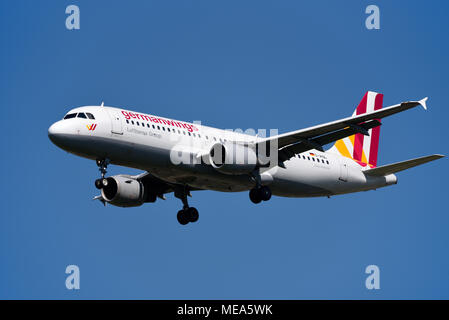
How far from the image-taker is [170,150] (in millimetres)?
39969

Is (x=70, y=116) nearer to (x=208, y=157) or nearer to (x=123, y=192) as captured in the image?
(x=123, y=192)

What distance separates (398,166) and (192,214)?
12328 millimetres

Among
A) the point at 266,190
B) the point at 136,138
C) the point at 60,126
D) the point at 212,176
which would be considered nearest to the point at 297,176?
the point at 266,190

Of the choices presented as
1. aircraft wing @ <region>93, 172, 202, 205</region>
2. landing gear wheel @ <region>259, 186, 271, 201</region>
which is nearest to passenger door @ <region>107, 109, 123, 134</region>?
aircraft wing @ <region>93, 172, 202, 205</region>

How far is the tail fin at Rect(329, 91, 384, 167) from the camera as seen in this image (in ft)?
166

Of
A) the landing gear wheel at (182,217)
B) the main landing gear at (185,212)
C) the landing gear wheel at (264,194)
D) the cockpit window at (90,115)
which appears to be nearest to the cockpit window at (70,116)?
the cockpit window at (90,115)

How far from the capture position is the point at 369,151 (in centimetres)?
5184

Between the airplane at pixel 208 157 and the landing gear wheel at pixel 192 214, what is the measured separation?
0.19ft

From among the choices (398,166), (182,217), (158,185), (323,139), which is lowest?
(182,217)

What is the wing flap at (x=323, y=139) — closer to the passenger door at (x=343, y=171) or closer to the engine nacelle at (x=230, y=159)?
the engine nacelle at (x=230, y=159)

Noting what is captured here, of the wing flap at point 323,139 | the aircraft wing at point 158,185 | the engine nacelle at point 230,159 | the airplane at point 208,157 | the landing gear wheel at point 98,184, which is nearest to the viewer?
the airplane at point 208,157

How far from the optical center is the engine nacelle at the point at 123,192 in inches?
1729

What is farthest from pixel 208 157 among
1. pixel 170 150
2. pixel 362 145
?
pixel 362 145

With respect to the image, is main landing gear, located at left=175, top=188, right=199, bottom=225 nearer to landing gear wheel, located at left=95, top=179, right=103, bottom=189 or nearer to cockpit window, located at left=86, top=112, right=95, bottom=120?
landing gear wheel, located at left=95, top=179, right=103, bottom=189
